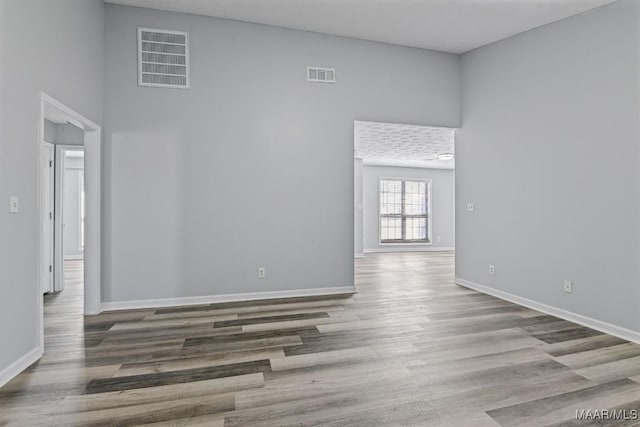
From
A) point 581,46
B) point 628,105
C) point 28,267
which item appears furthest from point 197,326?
point 581,46

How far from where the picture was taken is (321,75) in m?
4.26

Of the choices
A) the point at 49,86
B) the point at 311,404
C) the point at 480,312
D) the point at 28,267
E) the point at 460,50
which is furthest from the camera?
the point at 460,50

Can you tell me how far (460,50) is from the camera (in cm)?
470

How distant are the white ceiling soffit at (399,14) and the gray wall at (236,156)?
18 centimetres

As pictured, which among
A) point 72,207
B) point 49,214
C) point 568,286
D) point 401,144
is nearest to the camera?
point 568,286

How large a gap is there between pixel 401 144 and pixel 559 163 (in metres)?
3.51

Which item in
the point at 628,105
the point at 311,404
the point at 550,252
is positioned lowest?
the point at 311,404

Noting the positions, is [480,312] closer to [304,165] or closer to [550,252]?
[550,252]

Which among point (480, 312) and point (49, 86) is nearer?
point (49, 86)

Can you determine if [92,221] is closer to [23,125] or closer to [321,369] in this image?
[23,125]

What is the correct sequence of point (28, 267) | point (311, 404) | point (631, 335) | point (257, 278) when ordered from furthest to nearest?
1. point (257, 278)
2. point (631, 335)
3. point (28, 267)
4. point (311, 404)

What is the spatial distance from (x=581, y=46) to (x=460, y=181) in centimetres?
209

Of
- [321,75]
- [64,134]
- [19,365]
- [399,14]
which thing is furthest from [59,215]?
[399,14]

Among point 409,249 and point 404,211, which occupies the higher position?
point 404,211
